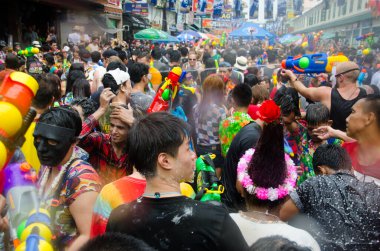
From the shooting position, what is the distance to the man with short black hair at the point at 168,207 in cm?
162

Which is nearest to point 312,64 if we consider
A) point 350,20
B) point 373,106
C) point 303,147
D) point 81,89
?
point 303,147

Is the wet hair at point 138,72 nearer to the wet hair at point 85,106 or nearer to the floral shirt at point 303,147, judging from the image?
the wet hair at point 85,106

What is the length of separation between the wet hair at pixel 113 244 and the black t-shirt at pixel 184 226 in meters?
0.29

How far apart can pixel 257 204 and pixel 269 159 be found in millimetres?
289

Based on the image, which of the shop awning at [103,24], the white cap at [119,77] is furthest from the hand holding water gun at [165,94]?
the shop awning at [103,24]

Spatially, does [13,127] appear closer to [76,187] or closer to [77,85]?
[76,187]

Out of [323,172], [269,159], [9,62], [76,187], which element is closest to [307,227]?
[269,159]

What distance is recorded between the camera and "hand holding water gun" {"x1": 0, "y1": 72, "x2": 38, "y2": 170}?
1653 mm

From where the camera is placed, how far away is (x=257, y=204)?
7.47 feet

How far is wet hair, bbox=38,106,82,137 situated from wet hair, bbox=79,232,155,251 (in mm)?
1207

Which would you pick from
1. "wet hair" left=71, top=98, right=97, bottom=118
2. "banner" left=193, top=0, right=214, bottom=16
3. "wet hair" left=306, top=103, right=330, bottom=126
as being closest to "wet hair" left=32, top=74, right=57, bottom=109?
"wet hair" left=71, top=98, right=97, bottom=118

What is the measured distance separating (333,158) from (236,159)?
2.89ft

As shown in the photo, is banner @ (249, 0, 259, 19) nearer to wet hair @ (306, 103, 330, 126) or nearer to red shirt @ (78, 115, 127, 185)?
wet hair @ (306, 103, 330, 126)

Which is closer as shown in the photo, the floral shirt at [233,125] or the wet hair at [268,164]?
the wet hair at [268,164]
